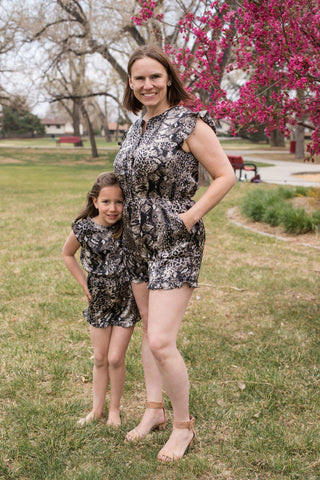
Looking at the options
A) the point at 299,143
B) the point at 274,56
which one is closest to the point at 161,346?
the point at 274,56

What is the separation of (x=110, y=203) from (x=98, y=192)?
101 millimetres

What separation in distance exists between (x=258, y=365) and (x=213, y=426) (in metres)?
0.92

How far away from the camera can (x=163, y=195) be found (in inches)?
105

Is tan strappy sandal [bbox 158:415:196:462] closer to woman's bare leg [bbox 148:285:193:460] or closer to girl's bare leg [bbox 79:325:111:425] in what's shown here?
woman's bare leg [bbox 148:285:193:460]

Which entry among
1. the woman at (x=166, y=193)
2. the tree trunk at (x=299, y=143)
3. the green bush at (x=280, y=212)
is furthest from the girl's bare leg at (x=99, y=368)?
the tree trunk at (x=299, y=143)

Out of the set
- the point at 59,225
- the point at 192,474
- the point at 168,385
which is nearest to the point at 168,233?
the point at 168,385

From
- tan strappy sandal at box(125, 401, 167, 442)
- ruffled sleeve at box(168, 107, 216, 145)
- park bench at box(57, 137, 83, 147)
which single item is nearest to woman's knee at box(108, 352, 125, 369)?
tan strappy sandal at box(125, 401, 167, 442)

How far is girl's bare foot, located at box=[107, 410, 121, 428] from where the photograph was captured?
10.2ft

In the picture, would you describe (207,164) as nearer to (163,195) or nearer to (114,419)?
(163,195)

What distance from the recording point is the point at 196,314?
5164 mm

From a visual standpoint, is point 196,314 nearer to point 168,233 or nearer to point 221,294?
point 221,294

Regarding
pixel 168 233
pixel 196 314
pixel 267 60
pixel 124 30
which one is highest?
pixel 124 30

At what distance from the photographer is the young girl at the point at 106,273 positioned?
291 cm

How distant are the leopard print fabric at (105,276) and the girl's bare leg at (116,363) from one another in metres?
0.05
